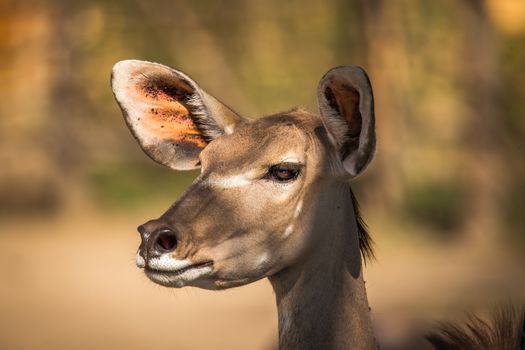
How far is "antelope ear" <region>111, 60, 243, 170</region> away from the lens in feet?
14.8

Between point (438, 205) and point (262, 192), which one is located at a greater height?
point (262, 192)

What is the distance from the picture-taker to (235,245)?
398cm

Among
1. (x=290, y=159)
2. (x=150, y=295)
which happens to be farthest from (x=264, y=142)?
(x=150, y=295)

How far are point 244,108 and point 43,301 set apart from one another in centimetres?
595

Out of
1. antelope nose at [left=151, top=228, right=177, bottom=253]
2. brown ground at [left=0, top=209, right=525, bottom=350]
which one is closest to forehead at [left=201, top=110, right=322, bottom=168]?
antelope nose at [left=151, top=228, right=177, bottom=253]

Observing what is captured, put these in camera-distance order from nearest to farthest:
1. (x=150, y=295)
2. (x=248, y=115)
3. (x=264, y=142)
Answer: (x=264, y=142) < (x=150, y=295) < (x=248, y=115)

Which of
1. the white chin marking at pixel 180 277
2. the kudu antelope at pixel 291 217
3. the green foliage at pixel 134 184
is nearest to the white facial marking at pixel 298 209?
the kudu antelope at pixel 291 217

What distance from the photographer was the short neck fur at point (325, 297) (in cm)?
417

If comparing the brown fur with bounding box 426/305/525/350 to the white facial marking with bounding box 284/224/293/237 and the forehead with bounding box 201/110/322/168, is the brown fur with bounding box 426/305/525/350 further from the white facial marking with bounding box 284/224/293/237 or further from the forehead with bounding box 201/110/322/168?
the forehead with bounding box 201/110/322/168

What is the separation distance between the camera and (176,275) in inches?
150

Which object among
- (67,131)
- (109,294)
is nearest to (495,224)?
(109,294)

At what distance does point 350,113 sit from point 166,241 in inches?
31.5

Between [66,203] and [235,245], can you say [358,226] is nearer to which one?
[235,245]

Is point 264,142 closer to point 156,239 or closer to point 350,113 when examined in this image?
point 350,113
